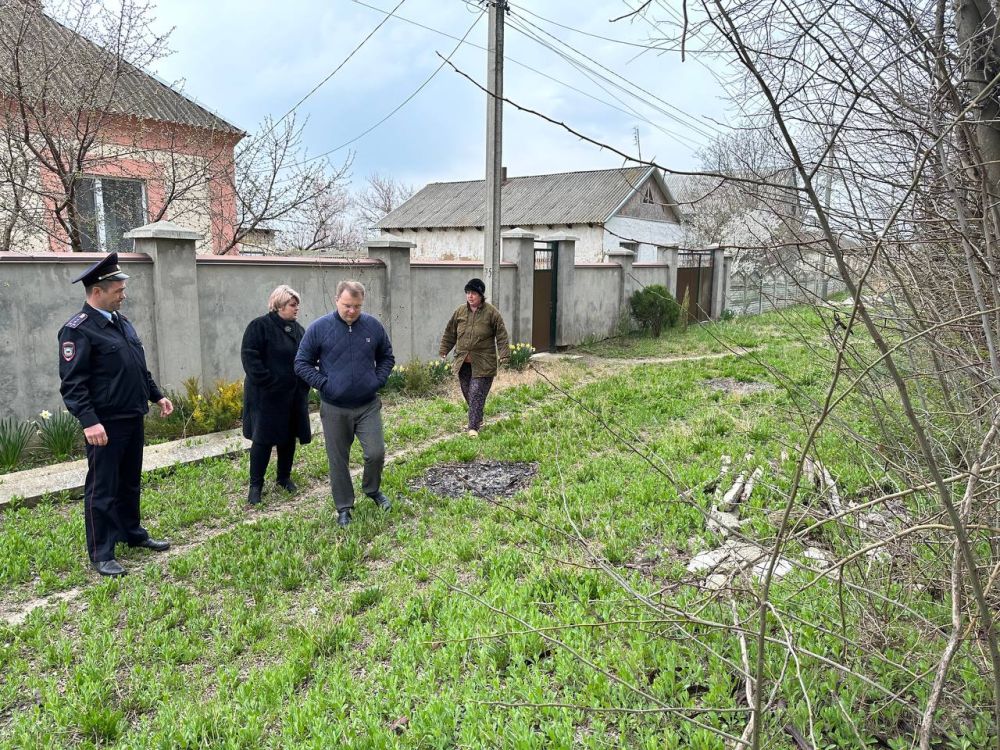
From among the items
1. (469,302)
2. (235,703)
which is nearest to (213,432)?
(469,302)

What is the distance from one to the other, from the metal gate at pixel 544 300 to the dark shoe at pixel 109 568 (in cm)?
993

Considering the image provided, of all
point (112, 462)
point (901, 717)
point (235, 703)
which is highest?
point (112, 462)

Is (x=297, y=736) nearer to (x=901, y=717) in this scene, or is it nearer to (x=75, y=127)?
(x=901, y=717)

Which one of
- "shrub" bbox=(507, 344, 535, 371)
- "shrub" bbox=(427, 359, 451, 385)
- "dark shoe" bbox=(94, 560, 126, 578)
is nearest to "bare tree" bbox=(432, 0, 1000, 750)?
"dark shoe" bbox=(94, 560, 126, 578)

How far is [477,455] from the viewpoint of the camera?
22.8ft

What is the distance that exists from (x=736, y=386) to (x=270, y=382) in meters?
7.28

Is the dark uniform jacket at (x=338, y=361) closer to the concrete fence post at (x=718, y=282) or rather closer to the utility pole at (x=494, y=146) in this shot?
the utility pole at (x=494, y=146)

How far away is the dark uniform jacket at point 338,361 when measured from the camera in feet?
16.8

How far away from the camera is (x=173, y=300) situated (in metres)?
7.89

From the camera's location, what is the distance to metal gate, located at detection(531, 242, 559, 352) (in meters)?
13.8

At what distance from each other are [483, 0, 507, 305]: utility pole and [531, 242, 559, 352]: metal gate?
116 inches

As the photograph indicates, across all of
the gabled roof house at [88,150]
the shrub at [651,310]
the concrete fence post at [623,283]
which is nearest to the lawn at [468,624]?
the gabled roof house at [88,150]

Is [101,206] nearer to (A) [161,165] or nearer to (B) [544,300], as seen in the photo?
(A) [161,165]

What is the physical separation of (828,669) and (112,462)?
433cm
